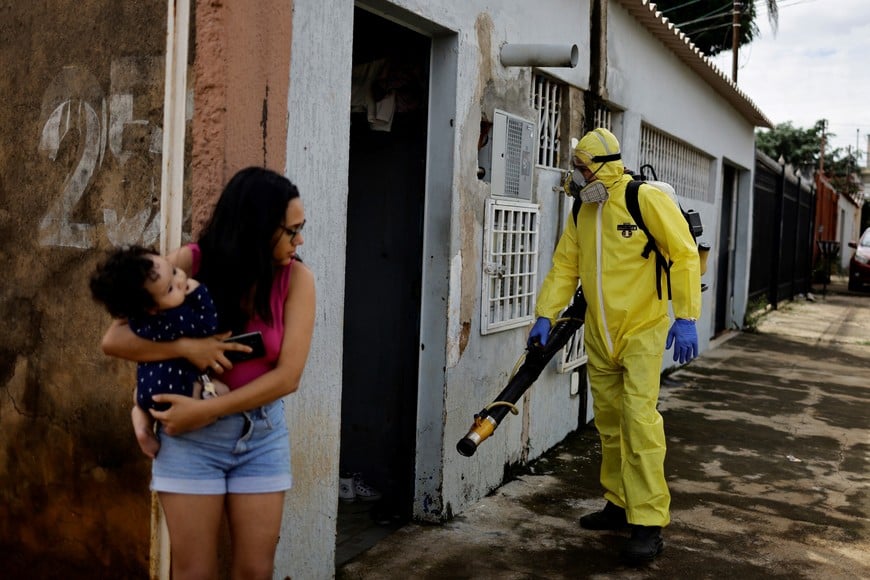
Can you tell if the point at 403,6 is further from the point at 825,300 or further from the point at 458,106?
the point at 825,300

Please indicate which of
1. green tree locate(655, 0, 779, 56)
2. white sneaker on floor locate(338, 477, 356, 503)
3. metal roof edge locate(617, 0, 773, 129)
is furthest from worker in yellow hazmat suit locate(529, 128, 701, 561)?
green tree locate(655, 0, 779, 56)

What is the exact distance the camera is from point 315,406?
3521 millimetres

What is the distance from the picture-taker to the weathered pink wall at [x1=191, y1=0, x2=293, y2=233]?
2949 millimetres

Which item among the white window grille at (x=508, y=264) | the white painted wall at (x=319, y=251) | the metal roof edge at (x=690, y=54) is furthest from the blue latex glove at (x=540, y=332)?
the metal roof edge at (x=690, y=54)

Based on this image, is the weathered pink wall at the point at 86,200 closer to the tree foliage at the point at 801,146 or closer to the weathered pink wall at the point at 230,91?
the weathered pink wall at the point at 230,91

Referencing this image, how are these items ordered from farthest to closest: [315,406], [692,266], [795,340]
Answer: [795,340] → [692,266] → [315,406]

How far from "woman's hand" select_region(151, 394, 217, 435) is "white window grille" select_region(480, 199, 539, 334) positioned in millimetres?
2798

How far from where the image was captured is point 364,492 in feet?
16.4

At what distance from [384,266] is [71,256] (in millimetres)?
1928

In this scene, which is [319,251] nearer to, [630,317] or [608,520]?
[630,317]

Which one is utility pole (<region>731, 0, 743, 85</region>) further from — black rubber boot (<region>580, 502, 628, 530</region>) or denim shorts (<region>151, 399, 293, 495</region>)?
denim shorts (<region>151, 399, 293, 495</region>)

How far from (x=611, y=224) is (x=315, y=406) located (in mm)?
1775

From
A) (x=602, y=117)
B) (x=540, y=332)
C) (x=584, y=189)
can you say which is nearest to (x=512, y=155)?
(x=584, y=189)

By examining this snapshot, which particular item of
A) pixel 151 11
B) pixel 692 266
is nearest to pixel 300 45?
pixel 151 11
